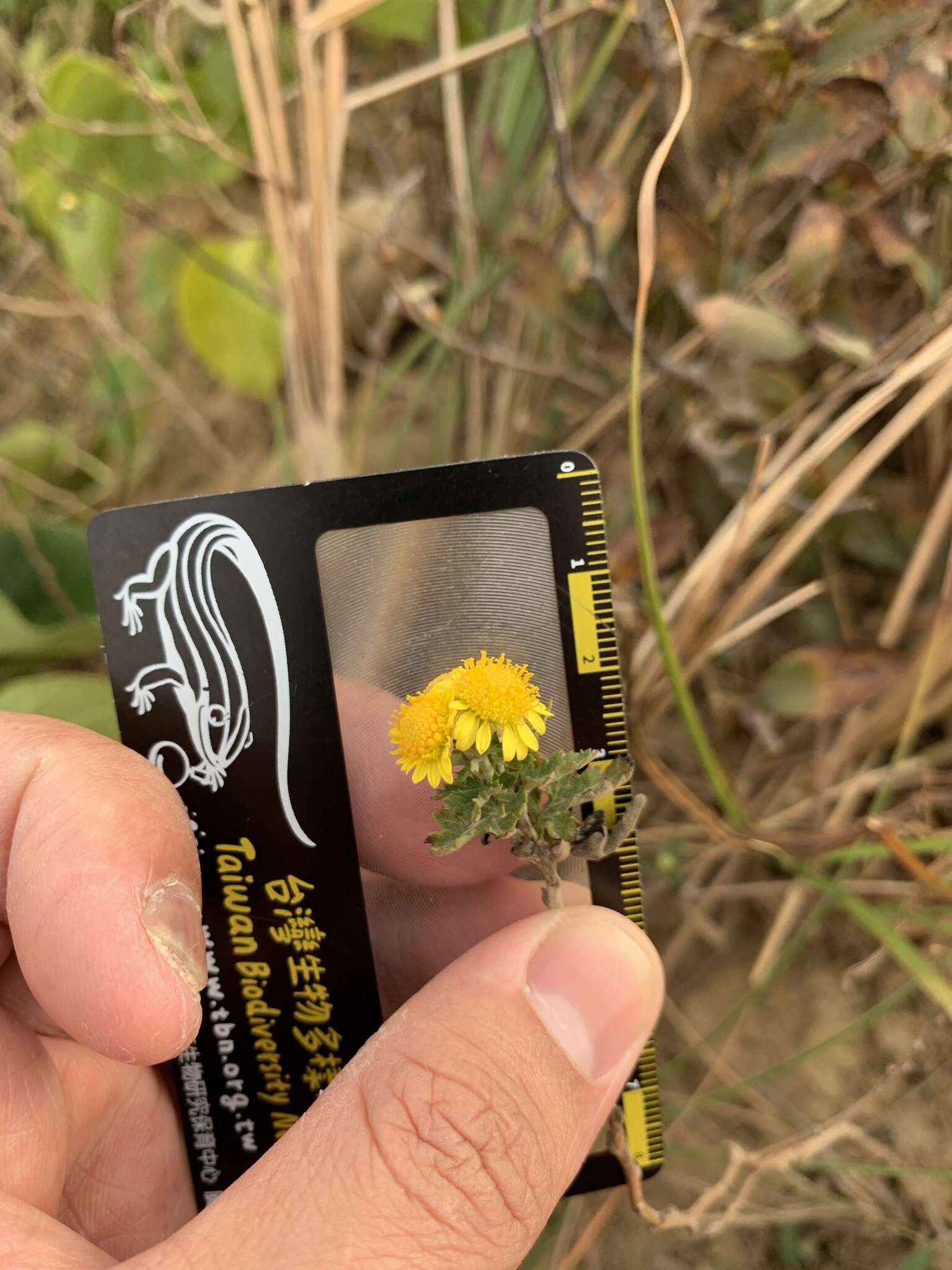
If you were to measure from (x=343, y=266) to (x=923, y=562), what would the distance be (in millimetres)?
917

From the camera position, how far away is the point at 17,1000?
2.69 feet

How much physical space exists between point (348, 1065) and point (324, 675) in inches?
11.5

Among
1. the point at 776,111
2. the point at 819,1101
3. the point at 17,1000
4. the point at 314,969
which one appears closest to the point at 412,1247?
the point at 314,969

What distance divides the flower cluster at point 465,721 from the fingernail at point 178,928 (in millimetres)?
201

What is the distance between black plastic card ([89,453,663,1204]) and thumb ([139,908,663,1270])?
123 millimetres

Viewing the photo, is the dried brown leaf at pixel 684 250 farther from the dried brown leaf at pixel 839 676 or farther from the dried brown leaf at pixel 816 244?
the dried brown leaf at pixel 839 676

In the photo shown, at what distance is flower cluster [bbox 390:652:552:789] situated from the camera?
0.62 m

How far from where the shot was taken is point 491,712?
620 mm

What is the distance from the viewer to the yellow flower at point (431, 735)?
0.63 meters

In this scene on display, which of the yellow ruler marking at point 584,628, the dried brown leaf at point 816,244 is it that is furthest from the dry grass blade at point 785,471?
the yellow ruler marking at point 584,628

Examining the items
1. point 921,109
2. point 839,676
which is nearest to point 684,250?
point 921,109

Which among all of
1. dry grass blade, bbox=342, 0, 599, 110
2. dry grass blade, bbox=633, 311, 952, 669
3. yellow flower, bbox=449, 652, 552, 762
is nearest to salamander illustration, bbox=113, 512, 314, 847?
yellow flower, bbox=449, 652, 552, 762

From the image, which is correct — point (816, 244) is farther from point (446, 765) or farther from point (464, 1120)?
point (464, 1120)

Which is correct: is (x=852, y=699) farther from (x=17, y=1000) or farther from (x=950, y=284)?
(x=17, y=1000)
